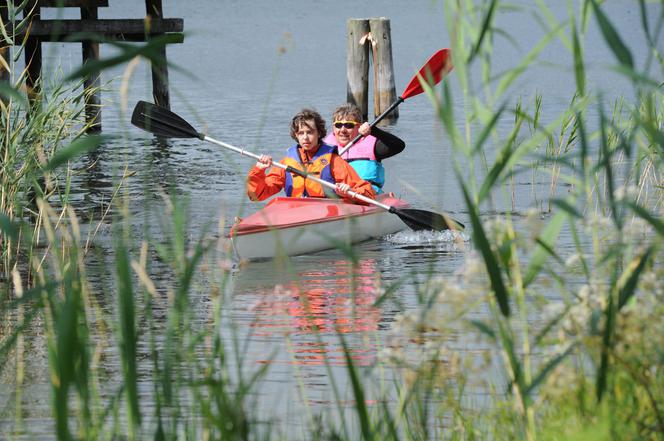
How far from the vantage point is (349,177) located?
330 inches

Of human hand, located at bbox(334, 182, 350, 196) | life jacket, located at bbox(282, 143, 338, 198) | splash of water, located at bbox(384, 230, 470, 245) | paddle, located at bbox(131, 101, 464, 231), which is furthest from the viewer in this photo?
splash of water, located at bbox(384, 230, 470, 245)

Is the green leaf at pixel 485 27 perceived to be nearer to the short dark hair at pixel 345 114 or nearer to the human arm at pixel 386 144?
the short dark hair at pixel 345 114

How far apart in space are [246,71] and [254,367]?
1093 inches

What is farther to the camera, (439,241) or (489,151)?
(489,151)

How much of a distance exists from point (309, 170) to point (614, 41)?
6154 millimetres

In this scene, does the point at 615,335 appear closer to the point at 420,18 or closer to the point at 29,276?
the point at 29,276

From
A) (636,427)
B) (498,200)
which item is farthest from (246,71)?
(636,427)

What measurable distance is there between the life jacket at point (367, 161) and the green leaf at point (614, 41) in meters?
6.81

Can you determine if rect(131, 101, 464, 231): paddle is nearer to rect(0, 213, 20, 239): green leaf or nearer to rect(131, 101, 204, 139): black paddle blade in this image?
rect(131, 101, 204, 139): black paddle blade

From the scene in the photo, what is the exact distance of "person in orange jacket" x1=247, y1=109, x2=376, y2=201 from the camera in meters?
8.34

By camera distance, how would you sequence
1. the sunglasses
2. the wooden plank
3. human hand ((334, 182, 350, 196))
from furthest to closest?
the wooden plank
the sunglasses
human hand ((334, 182, 350, 196))

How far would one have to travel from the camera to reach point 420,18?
59.2 meters

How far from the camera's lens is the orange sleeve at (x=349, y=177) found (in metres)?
8.34

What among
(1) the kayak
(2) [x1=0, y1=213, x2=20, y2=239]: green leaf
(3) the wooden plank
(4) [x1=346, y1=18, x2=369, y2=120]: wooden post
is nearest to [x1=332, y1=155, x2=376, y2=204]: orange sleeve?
(1) the kayak
